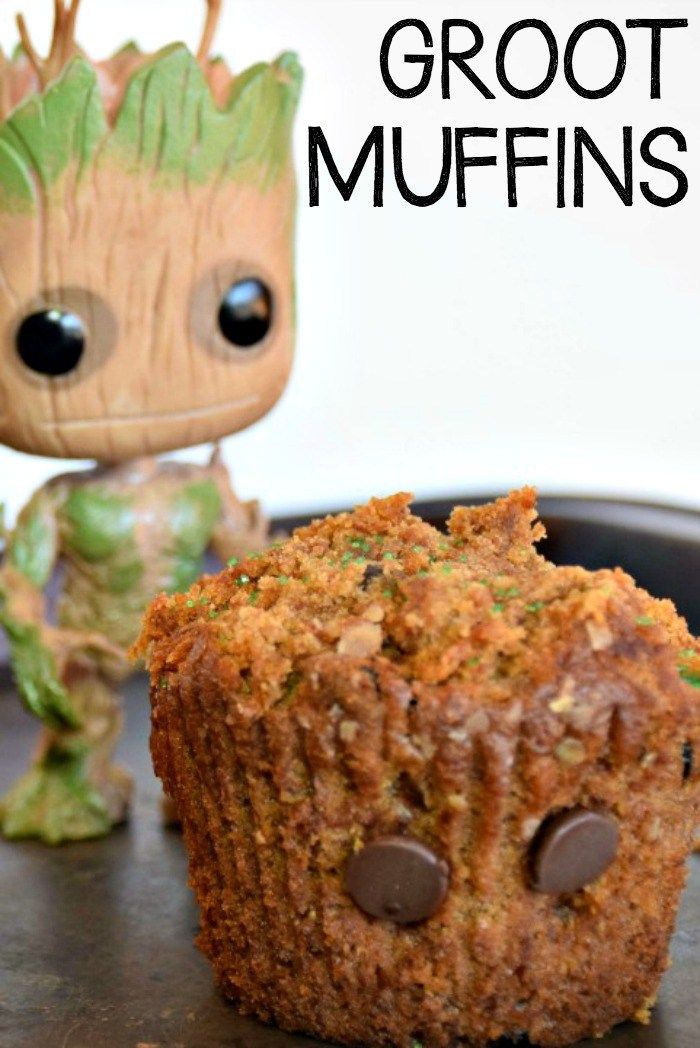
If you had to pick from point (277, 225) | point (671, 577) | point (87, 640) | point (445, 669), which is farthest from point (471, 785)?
point (671, 577)

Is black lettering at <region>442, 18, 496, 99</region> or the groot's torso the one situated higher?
black lettering at <region>442, 18, 496, 99</region>

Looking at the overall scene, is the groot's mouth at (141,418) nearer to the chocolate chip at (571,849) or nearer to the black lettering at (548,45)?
the chocolate chip at (571,849)

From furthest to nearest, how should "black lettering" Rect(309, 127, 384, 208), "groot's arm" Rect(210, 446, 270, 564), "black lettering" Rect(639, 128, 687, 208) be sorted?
"black lettering" Rect(639, 128, 687, 208) → "black lettering" Rect(309, 127, 384, 208) → "groot's arm" Rect(210, 446, 270, 564)

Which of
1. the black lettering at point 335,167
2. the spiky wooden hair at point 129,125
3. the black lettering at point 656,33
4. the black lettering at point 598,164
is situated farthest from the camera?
the black lettering at point 598,164

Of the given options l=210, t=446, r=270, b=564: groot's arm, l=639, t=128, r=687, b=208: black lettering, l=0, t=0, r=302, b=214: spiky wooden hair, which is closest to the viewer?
l=0, t=0, r=302, b=214: spiky wooden hair

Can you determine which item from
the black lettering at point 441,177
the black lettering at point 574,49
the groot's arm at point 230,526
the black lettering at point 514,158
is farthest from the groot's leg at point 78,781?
the black lettering at point 574,49

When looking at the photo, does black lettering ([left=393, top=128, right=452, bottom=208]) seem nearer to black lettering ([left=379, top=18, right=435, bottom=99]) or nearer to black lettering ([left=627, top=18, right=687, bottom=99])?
black lettering ([left=379, top=18, right=435, bottom=99])

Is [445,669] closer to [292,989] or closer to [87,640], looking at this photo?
[292,989]

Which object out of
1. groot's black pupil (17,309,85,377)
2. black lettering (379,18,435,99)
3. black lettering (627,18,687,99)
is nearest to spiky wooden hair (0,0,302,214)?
groot's black pupil (17,309,85,377)
